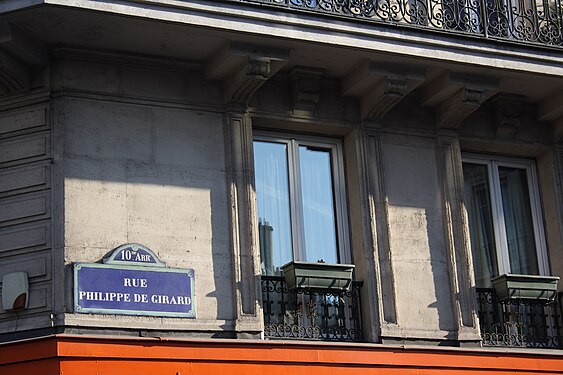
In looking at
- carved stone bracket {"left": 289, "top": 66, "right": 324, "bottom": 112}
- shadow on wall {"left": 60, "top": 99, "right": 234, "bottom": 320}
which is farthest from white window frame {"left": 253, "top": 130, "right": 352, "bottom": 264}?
shadow on wall {"left": 60, "top": 99, "right": 234, "bottom": 320}

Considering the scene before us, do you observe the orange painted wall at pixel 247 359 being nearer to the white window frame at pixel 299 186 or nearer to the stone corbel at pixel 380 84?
the white window frame at pixel 299 186

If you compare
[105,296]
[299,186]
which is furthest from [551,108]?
[105,296]

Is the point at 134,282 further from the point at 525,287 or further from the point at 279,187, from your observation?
the point at 525,287

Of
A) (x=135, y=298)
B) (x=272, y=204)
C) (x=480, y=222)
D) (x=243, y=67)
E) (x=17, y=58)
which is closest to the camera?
(x=135, y=298)

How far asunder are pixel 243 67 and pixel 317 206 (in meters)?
1.96

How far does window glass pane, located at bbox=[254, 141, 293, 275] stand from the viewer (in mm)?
13352

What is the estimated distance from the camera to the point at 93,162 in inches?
489

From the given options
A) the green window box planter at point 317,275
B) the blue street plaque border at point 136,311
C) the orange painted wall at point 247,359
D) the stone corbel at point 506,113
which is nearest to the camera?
the orange painted wall at point 247,359

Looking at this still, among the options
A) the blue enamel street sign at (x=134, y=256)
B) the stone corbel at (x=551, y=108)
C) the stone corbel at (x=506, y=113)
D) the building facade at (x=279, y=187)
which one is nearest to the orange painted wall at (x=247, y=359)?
the building facade at (x=279, y=187)

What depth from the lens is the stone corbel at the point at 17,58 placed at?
476 inches

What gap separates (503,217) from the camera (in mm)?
14820

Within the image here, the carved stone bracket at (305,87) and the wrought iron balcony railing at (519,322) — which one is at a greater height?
the carved stone bracket at (305,87)

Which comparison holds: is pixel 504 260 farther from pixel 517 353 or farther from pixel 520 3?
pixel 520 3

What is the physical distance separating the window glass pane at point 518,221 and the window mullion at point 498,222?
81mm
